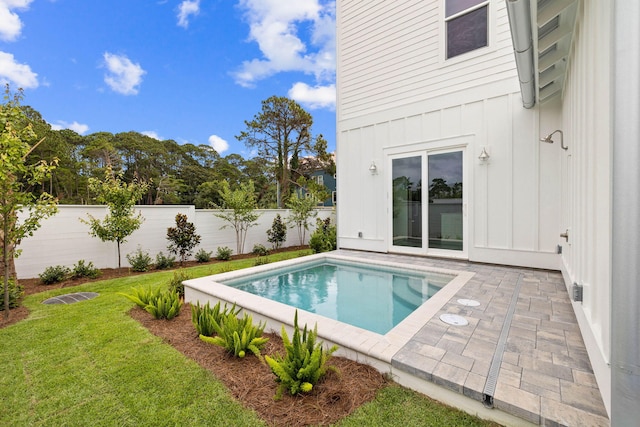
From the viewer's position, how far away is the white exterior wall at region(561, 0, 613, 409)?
171 centimetres

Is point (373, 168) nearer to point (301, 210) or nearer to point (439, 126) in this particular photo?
point (439, 126)

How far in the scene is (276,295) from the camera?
4.70 m

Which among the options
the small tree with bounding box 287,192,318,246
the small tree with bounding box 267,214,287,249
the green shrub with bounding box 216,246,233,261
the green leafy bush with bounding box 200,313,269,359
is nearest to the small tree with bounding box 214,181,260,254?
the green shrub with bounding box 216,246,233,261

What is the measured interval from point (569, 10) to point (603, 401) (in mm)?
3459

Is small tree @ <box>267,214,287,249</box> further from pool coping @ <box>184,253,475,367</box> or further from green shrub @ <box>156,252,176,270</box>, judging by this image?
pool coping @ <box>184,253,475,367</box>

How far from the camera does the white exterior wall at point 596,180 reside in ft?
5.62

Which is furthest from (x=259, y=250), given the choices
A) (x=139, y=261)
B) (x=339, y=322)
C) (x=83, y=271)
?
(x=339, y=322)

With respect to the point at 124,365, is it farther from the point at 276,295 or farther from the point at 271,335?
the point at 276,295

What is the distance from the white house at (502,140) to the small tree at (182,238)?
457cm

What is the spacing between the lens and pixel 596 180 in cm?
203

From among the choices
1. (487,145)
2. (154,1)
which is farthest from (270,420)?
(154,1)

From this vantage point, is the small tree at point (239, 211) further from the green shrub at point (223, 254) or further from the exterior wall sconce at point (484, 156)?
the exterior wall sconce at point (484, 156)

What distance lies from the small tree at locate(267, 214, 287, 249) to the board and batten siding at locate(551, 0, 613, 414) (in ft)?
30.2

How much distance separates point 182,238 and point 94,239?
2010 mm
